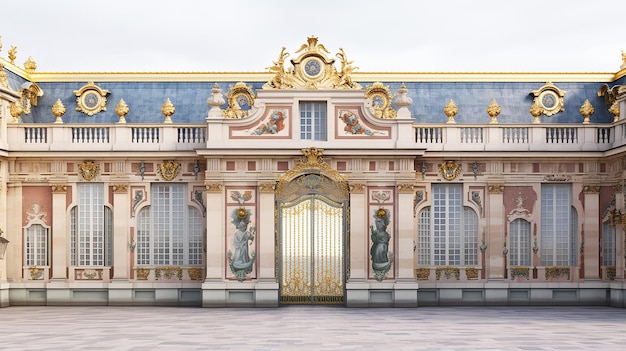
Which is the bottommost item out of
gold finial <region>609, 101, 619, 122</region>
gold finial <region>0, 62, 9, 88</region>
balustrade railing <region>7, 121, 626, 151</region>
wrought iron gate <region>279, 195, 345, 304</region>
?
wrought iron gate <region>279, 195, 345, 304</region>

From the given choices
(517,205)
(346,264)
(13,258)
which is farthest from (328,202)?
(13,258)

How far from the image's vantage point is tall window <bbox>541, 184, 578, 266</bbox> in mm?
36500

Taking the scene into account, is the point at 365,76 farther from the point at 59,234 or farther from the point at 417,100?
the point at 59,234

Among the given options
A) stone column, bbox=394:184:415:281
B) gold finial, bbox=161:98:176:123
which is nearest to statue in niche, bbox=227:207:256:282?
gold finial, bbox=161:98:176:123

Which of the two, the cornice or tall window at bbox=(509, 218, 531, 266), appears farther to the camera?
the cornice

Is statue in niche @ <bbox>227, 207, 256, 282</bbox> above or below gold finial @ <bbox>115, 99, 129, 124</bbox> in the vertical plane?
below

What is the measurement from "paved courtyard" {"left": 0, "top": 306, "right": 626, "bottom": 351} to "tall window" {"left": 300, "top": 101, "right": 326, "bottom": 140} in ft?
22.0

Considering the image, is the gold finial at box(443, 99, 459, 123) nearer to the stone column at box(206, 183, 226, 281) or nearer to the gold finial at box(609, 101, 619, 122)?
the gold finial at box(609, 101, 619, 122)

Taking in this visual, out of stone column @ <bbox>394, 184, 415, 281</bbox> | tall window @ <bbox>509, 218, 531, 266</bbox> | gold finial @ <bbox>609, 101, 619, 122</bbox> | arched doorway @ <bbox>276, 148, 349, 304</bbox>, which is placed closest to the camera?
stone column @ <bbox>394, 184, 415, 281</bbox>

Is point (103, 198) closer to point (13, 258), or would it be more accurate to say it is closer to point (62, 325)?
point (13, 258)

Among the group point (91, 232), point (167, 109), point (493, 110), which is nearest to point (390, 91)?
point (493, 110)

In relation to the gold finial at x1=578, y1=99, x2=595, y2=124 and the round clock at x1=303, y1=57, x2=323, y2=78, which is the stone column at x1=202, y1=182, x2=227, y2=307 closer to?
the round clock at x1=303, y1=57, x2=323, y2=78

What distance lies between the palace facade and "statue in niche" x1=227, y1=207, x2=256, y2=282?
19 centimetres

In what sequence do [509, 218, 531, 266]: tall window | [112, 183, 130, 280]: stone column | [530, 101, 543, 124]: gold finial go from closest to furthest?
[112, 183, 130, 280]: stone column → [509, 218, 531, 266]: tall window → [530, 101, 543, 124]: gold finial
